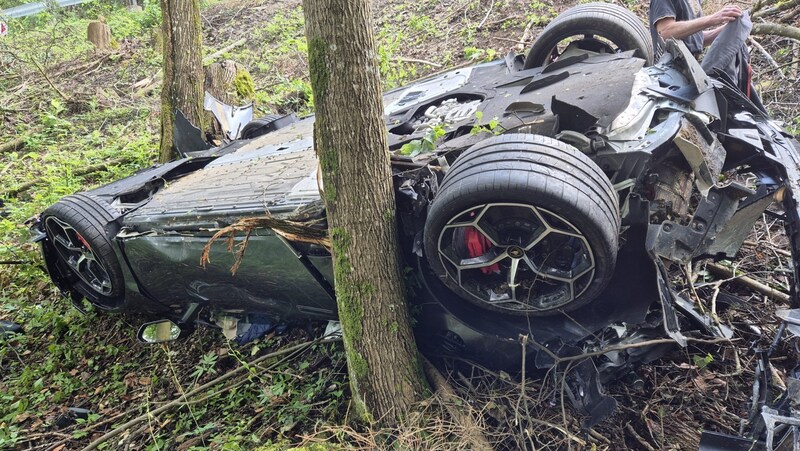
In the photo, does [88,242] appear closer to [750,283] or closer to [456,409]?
[456,409]

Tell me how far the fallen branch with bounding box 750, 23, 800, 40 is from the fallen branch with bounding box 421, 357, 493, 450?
4.54m

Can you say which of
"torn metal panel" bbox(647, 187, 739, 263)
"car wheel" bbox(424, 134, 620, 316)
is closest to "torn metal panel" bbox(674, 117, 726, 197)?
"torn metal panel" bbox(647, 187, 739, 263)

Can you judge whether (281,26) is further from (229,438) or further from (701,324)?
(701,324)

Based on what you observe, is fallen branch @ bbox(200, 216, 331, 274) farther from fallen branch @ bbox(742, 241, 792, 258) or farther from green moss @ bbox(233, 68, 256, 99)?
green moss @ bbox(233, 68, 256, 99)

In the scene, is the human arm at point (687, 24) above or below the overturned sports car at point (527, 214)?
above

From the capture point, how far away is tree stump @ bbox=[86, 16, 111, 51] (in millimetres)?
10484

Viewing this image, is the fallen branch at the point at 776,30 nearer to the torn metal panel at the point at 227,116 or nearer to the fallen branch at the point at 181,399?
the fallen branch at the point at 181,399

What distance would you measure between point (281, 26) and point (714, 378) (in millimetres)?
9814

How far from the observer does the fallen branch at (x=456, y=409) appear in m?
2.44

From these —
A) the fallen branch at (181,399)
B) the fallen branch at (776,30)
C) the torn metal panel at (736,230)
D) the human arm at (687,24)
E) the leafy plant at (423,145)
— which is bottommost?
the fallen branch at (181,399)

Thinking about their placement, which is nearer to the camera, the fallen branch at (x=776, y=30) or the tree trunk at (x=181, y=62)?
the fallen branch at (x=776, y=30)

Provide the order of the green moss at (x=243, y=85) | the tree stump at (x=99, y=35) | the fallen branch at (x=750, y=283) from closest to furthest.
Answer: the fallen branch at (x=750, y=283), the green moss at (x=243, y=85), the tree stump at (x=99, y=35)

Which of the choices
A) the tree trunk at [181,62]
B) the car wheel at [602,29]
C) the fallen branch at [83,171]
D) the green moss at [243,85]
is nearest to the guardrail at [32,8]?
the fallen branch at [83,171]

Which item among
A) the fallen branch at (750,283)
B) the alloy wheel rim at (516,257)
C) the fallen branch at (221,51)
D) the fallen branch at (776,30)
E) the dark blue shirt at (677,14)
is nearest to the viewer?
the alloy wheel rim at (516,257)
